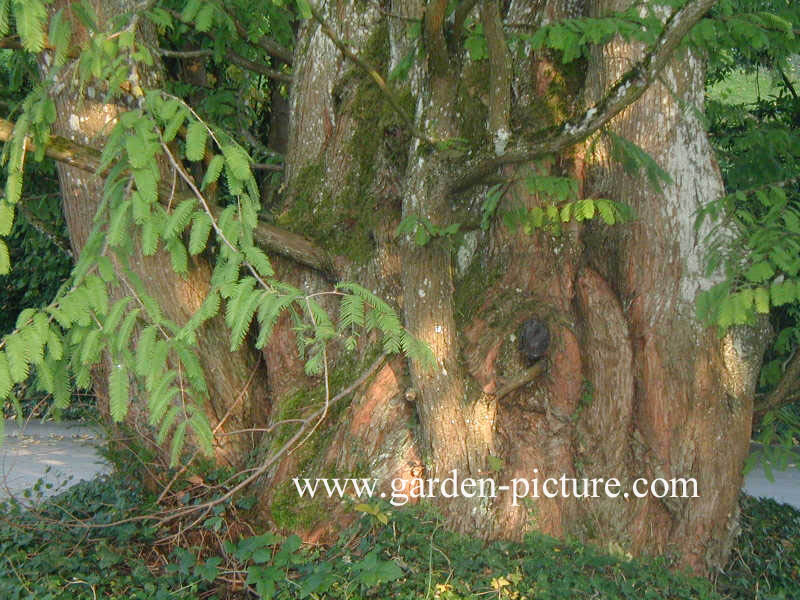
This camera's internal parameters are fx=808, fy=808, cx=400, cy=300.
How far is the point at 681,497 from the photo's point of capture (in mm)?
5352

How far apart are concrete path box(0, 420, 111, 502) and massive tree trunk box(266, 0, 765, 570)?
175 inches

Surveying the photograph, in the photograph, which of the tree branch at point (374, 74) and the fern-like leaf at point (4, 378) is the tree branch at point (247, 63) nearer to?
the tree branch at point (374, 74)

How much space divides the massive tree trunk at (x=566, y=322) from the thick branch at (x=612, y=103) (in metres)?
0.32

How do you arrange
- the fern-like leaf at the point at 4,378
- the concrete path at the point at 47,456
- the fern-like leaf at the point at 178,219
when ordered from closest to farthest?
the fern-like leaf at the point at 4,378
the fern-like leaf at the point at 178,219
the concrete path at the point at 47,456

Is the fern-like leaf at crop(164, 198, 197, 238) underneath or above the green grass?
above

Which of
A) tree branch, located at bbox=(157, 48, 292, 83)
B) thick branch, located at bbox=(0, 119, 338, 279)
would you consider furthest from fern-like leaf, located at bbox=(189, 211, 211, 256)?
tree branch, located at bbox=(157, 48, 292, 83)

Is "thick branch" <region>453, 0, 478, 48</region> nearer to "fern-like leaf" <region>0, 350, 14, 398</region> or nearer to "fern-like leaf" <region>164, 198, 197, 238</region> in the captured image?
"fern-like leaf" <region>164, 198, 197, 238</region>

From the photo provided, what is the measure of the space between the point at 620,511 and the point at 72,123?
14.3 ft

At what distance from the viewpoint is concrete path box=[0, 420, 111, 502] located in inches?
334

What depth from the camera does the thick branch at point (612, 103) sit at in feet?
13.8

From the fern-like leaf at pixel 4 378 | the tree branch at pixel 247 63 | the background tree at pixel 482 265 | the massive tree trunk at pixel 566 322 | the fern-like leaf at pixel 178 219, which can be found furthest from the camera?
the tree branch at pixel 247 63

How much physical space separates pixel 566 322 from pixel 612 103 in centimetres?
154

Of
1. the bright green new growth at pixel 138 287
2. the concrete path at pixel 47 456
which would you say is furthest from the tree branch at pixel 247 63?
the concrete path at pixel 47 456

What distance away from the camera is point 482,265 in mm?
5535
